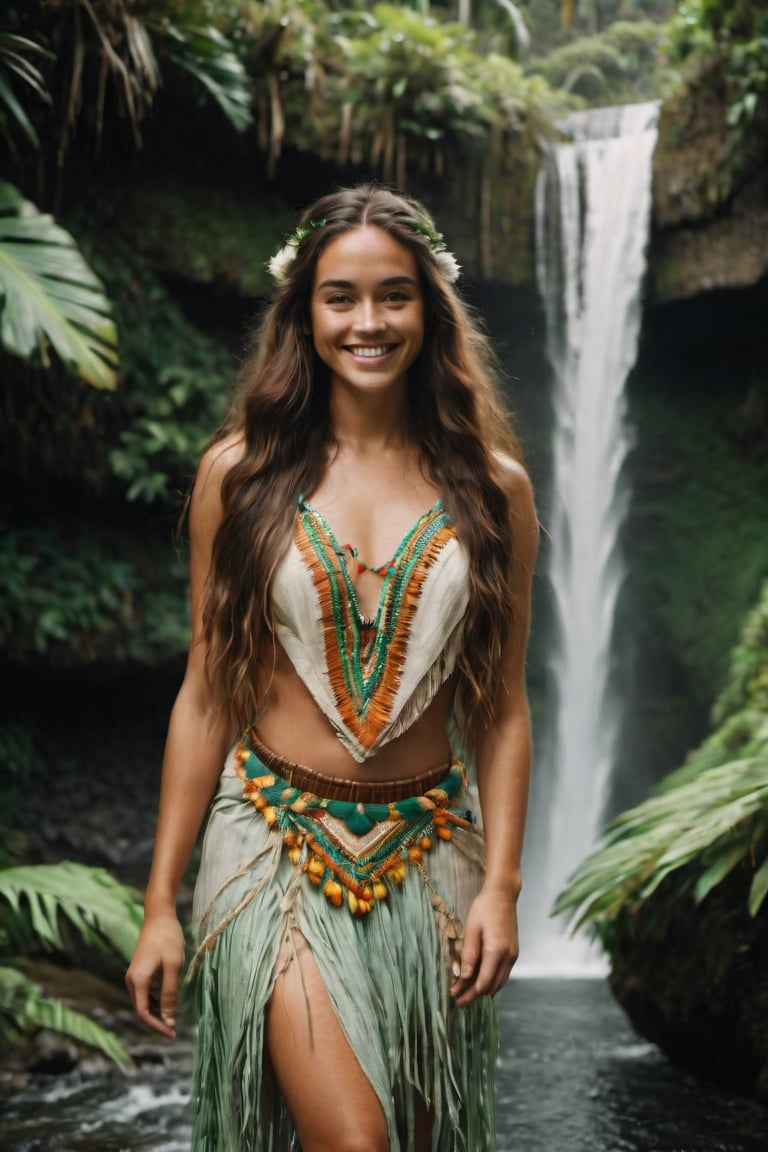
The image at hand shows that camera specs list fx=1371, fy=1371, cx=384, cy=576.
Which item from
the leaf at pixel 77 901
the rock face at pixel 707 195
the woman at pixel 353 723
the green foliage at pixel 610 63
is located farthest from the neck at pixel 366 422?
the green foliage at pixel 610 63

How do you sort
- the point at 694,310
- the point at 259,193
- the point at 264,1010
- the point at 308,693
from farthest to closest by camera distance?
the point at 694,310 < the point at 259,193 < the point at 308,693 < the point at 264,1010

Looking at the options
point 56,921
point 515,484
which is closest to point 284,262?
point 515,484

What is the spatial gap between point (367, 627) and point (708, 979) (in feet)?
10.1

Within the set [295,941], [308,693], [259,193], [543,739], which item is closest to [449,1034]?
[295,941]

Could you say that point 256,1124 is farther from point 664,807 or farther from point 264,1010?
point 664,807

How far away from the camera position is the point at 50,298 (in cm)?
520

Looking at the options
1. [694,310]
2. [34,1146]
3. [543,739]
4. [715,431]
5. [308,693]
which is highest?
[694,310]

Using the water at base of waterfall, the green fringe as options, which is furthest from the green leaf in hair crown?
the water at base of waterfall

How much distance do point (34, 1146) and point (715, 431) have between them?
25.5 ft

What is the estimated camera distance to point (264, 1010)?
2.16 m

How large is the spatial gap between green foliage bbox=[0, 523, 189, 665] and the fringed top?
5.37 meters

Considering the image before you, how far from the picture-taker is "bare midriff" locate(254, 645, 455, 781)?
2275 millimetres

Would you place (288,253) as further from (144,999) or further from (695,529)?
(695,529)

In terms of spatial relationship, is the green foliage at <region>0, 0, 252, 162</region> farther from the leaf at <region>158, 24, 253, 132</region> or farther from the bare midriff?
the bare midriff
